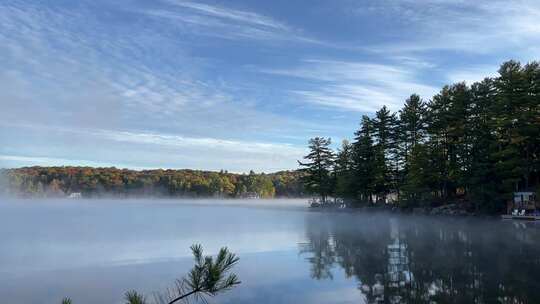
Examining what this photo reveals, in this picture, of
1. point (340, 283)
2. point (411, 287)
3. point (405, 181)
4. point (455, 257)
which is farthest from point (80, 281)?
point (405, 181)

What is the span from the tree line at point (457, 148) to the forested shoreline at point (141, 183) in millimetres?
67923

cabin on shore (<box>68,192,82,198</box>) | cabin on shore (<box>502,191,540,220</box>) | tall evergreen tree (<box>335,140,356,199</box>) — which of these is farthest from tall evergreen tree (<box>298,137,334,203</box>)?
cabin on shore (<box>68,192,82,198</box>)

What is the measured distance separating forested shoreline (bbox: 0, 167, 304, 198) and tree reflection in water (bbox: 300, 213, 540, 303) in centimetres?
9048

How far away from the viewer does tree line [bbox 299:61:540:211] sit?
28.7 meters

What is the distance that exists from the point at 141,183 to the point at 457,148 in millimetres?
103057

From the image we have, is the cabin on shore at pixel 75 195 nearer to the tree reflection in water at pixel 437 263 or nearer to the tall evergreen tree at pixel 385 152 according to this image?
the tall evergreen tree at pixel 385 152

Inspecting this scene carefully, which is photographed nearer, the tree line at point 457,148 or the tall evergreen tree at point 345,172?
the tree line at point 457,148

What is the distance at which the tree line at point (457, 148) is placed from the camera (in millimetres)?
28656

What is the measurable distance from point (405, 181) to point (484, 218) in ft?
30.1

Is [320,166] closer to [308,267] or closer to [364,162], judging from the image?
[364,162]

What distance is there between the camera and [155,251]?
655 inches

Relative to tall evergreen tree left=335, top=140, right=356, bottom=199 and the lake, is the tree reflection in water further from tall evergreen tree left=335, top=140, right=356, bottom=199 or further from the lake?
tall evergreen tree left=335, top=140, right=356, bottom=199

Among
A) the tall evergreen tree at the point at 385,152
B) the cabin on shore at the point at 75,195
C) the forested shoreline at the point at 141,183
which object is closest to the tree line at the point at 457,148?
the tall evergreen tree at the point at 385,152

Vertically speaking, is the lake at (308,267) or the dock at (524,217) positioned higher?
the dock at (524,217)
